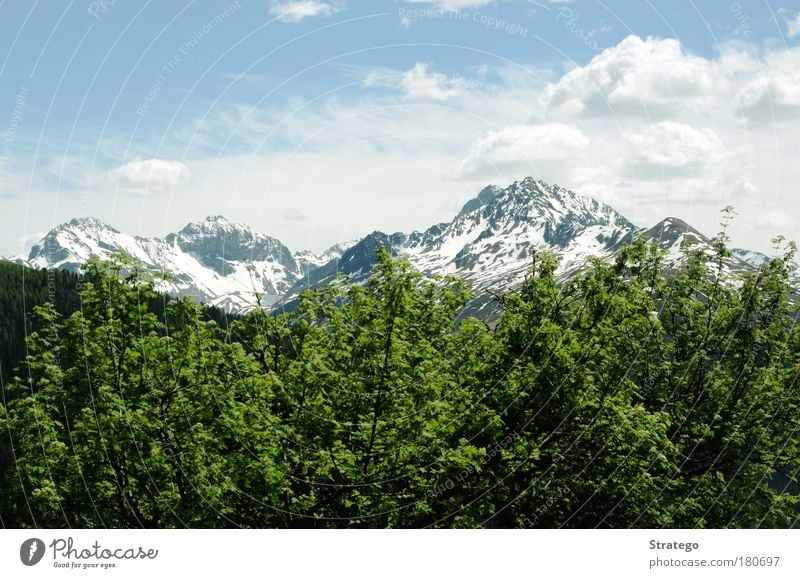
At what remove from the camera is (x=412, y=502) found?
20.8 metres

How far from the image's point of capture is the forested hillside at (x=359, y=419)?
20.8 metres

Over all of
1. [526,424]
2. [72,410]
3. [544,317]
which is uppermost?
[544,317]

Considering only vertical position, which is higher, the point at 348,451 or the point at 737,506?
the point at 348,451

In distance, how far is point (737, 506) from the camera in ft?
87.8

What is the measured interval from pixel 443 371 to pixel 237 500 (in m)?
7.58

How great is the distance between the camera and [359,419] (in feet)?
68.5

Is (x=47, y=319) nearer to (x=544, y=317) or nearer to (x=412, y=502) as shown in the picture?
(x=412, y=502)

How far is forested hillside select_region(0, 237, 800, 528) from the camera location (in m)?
20.8

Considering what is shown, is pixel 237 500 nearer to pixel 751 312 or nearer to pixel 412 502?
pixel 412 502
